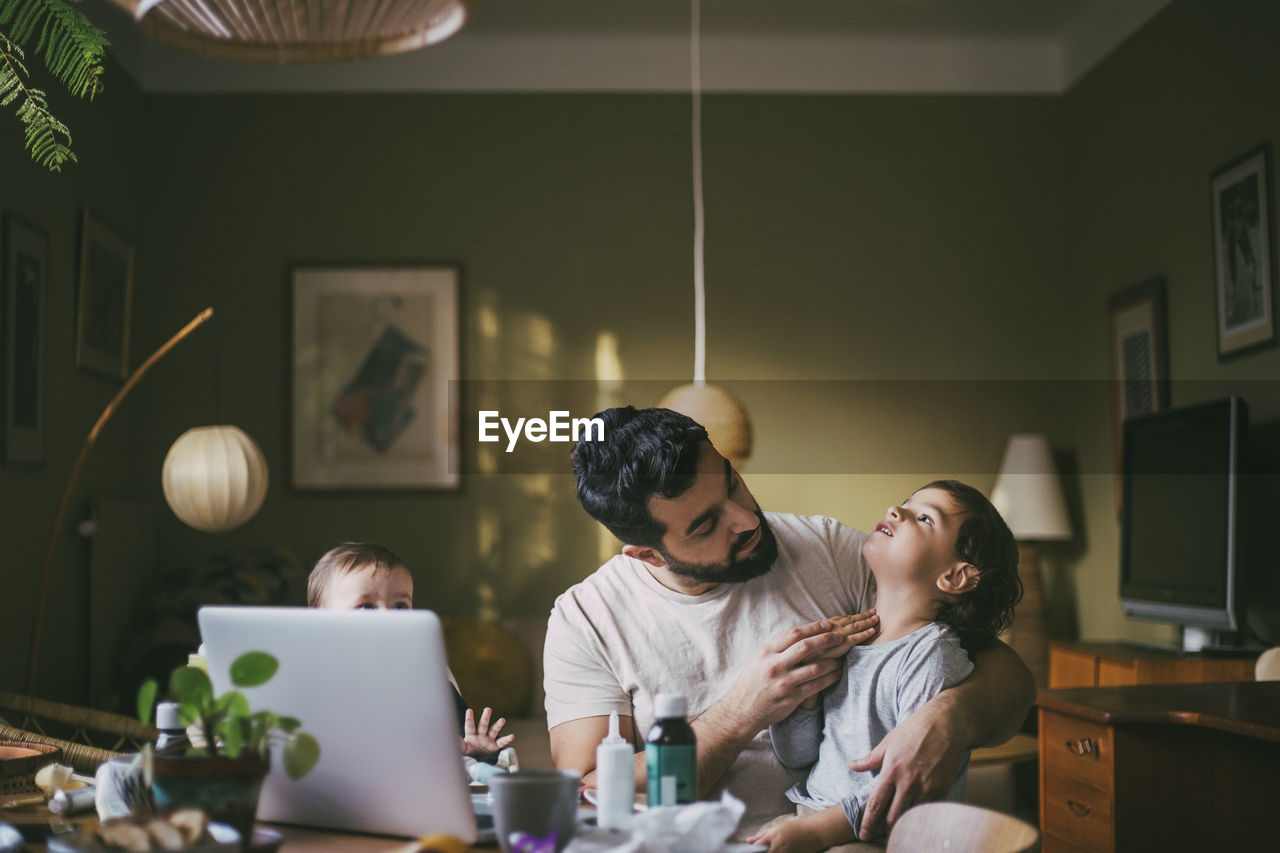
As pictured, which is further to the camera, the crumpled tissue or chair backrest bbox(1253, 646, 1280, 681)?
chair backrest bbox(1253, 646, 1280, 681)

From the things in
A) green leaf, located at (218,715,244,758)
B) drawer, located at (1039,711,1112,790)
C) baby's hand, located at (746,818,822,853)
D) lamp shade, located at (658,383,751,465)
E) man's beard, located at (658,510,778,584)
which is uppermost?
lamp shade, located at (658,383,751,465)

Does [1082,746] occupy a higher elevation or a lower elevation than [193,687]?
lower

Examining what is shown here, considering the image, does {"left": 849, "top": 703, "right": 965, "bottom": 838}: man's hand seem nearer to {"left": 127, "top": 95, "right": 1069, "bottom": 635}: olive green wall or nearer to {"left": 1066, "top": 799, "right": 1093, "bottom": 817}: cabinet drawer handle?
{"left": 1066, "top": 799, "right": 1093, "bottom": 817}: cabinet drawer handle

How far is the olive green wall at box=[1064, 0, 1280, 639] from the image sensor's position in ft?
10.9

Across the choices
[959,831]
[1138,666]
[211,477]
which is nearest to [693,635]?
[959,831]

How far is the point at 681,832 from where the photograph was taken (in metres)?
1.09

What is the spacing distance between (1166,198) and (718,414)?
184cm

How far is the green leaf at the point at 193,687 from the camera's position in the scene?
3.66ft

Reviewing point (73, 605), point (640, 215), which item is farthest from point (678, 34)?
point (73, 605)

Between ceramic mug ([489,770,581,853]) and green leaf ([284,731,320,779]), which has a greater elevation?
green leaf ([284,731,320,779])

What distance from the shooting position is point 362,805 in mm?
1246

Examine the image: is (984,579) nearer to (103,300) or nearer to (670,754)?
(670,754)

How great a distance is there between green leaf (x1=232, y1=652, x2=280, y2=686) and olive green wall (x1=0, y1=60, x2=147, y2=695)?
2.56 metres

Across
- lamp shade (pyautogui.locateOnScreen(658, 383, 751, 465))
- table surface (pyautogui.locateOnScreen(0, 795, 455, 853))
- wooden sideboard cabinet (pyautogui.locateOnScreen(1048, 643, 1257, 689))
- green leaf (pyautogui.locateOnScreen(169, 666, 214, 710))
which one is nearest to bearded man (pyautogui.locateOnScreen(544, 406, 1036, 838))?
table surface (pyautogui.locateOnScreen(0, 795, 455, 853))
